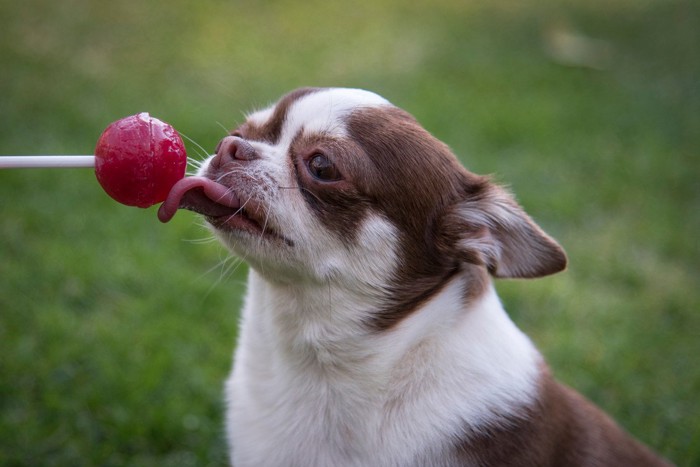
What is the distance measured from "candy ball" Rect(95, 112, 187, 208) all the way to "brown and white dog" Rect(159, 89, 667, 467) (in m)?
0.13

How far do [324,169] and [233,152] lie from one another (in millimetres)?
362

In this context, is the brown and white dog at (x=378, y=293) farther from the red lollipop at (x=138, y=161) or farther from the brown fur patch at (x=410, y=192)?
the red lollipop at (x=138, y=161)

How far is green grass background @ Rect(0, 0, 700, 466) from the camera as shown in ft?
15.3

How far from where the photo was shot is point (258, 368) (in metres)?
3.50

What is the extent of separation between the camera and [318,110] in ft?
10.5

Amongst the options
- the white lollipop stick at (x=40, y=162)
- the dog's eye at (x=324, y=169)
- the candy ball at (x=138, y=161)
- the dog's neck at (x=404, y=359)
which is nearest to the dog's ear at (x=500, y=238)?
the dog's neck at (x=404, y=359)

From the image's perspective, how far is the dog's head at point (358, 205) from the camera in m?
3.04

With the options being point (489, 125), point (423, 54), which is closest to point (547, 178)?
point (489, 125)

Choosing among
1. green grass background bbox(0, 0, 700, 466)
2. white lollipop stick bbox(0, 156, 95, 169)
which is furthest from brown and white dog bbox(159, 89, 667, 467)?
green grass background bbox(0, 0, 700, 466)

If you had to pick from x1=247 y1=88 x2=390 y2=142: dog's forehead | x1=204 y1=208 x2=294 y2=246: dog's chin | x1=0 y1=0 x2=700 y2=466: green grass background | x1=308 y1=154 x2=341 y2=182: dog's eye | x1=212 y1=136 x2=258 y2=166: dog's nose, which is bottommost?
x1=0 y1=0 x2=700 y2=466: green grass background

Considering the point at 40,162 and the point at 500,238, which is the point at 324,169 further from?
the point at 40,162

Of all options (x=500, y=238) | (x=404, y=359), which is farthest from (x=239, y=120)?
(x=404, y=359)

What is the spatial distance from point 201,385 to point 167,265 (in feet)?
4.32

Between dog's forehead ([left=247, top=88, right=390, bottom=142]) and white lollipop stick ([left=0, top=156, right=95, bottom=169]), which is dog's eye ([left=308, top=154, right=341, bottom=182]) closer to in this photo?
dog's forehead ([left=247, top=88, right=390, bottom=142])
